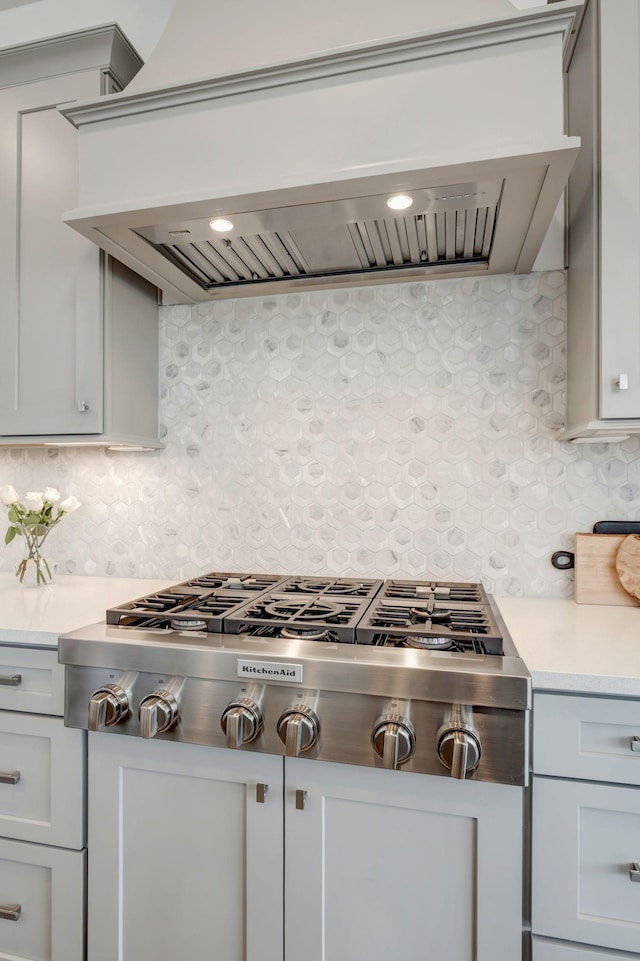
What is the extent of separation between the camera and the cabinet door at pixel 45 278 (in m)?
1.62

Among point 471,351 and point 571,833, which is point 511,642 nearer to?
point 571,833

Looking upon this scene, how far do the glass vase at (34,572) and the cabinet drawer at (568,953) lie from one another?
1.62 meters

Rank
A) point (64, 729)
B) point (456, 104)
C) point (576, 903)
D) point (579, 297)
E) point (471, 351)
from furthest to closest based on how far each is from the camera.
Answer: point (471, 351) → point (579, 297) → point (64, 729) → point (456, 104) → point (576, 903)

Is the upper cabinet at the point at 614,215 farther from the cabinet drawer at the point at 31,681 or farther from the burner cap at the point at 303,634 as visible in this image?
the cabinet drawer at the point at 31,681

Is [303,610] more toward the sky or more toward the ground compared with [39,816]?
more toward the sky

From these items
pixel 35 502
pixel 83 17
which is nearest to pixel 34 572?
pixel 35 502

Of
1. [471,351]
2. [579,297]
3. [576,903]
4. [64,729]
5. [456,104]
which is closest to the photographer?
[576,903]

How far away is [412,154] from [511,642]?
103cm

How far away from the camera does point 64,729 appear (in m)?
1.26

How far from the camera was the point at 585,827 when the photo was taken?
100 centimetres

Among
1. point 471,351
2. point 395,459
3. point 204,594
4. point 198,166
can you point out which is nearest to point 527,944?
point 204,594

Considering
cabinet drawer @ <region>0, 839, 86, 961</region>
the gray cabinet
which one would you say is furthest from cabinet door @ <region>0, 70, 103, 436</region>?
the gray cabinet

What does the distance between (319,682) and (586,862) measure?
22.6 inches

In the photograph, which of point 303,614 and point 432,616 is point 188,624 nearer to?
point 303,614
